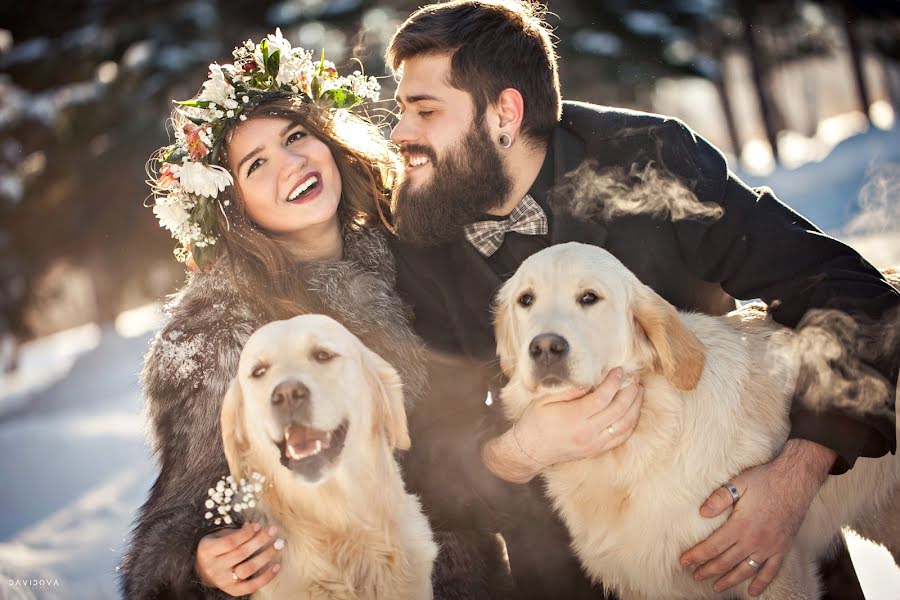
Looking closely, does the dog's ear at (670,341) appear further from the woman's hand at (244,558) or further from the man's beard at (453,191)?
the woman's hand at (244,558)

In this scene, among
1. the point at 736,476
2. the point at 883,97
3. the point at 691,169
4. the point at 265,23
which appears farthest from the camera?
the point at 883,97

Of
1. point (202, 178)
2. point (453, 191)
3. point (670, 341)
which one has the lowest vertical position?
point (670, 341)

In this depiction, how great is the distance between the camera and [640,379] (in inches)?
102

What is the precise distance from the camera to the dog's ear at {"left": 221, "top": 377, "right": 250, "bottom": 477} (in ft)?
8.02

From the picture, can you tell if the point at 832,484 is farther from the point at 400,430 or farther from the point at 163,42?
the point at 163,42

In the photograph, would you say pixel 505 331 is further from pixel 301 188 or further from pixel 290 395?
pixel 301 188

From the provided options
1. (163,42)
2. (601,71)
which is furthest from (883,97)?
(163,42)

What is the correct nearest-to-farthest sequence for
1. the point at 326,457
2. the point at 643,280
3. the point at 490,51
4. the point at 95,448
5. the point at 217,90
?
the point at 326,457 < the point at 643,280 < the point at 217,90 < the point at 490,51 < the point at 95,448

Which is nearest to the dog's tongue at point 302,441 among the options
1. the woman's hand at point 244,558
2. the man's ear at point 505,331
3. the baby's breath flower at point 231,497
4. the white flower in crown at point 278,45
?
the baby's breath flower at point 231,497

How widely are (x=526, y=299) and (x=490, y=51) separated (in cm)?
129

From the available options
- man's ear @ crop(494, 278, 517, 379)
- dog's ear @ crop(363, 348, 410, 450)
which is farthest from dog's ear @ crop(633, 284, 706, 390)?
dog's ear @ crop(363, 348, 410, 450)

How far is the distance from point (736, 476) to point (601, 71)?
10.2 m

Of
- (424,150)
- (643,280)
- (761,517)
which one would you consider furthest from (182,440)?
(761,517)

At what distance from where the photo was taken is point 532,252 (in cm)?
306
